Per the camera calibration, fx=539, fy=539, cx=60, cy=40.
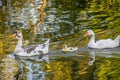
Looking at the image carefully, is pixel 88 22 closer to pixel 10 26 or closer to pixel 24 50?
pixel 10 26

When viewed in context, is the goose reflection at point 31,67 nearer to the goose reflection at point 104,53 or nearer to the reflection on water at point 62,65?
the reflection on water at point 62,65

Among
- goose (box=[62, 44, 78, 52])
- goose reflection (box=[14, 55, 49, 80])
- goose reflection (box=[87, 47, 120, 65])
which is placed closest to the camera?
goose reflection (box=[14, 55, 49, 80])

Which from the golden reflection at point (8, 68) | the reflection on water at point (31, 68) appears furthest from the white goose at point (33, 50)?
the golden reflection at point (8, 68)

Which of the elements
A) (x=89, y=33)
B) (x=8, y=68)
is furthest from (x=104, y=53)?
(x=8, y=68)

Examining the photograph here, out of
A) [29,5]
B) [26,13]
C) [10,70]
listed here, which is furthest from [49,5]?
[10,70]

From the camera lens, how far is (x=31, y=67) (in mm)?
15727

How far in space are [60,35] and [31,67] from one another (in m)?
4.02

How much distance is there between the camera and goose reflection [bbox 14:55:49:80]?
1453 centimetres

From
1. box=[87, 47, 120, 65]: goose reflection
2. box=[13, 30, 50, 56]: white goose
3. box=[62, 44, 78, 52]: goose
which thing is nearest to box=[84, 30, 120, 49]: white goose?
box=[87, 47, 120, 65]: goose reflection

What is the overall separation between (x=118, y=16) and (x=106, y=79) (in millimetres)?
9649

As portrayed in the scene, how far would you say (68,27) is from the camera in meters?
21.0

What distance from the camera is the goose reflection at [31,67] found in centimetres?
1453

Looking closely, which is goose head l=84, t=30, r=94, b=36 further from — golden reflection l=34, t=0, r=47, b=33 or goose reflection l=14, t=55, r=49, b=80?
golden reflection l=34, t=0, r=47, b=33

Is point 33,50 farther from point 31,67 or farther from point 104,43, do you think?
point 104,43
